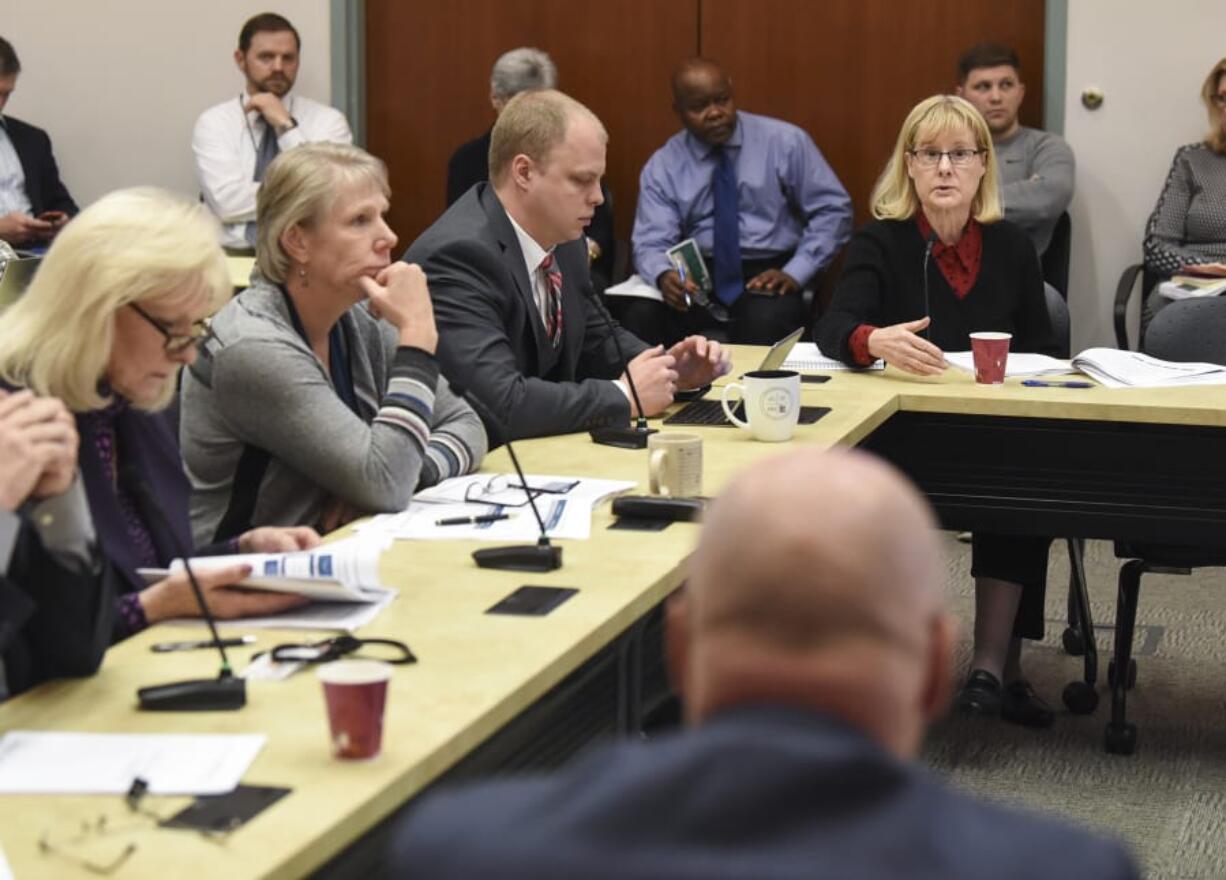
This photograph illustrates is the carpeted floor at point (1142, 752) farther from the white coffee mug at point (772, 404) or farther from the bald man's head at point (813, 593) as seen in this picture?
the bald man's head at point (813, 593)

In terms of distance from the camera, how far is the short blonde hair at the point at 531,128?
12.0 feet

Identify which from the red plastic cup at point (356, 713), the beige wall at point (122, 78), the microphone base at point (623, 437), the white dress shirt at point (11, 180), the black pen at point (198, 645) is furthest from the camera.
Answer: the beige wall at point (122, 78)

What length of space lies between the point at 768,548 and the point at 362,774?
799 mm

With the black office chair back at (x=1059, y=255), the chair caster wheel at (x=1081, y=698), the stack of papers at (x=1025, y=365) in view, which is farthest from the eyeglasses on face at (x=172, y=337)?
the black office chair back at (x=1059, y=255)

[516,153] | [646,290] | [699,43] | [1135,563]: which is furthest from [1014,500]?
[699,43]

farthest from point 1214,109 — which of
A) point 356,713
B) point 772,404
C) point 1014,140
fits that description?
point 356,713

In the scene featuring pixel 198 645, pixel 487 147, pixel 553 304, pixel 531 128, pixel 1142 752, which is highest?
pixel 531 128

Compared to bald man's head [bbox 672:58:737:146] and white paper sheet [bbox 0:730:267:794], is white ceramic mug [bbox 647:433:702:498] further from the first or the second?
bald man's head [bbox 672:58:737:146]

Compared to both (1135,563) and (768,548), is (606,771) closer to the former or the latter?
(768,548)

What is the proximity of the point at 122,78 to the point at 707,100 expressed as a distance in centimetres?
261

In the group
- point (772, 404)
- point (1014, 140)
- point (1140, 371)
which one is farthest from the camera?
point (1014, 140)

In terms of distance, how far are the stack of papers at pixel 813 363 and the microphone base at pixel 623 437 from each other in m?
0.84

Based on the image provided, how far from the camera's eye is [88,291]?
222 centimetres

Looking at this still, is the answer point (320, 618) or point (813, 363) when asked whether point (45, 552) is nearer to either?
point (320, 618)
